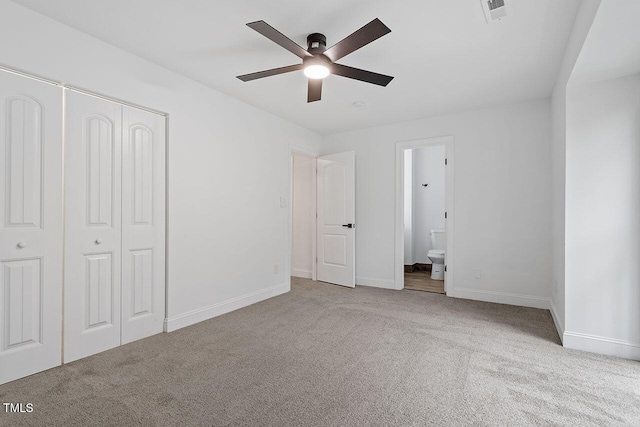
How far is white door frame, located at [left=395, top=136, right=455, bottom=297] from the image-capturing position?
14.7 ft

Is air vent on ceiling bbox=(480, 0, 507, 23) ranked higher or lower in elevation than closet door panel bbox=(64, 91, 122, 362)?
higher

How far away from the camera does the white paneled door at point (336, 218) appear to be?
508 centimetres

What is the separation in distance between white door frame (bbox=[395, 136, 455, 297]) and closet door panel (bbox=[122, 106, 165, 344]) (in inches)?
127

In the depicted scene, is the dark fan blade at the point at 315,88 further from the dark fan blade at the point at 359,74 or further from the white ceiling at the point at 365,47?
the white ceiling at the point at 365,47

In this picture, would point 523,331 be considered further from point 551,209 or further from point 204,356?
point 204,356

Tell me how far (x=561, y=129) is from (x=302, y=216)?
3.94m

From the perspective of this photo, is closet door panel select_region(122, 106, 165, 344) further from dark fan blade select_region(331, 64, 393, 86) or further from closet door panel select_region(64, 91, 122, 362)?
dark fan blade select_region(331, 64, 393, 86)

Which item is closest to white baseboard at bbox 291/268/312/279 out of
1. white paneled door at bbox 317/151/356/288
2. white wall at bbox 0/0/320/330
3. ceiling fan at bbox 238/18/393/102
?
white paneled door at bbox 317/151/356/288

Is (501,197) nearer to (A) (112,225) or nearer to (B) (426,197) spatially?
(B) (426,197)

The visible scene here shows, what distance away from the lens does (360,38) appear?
6.89 feet

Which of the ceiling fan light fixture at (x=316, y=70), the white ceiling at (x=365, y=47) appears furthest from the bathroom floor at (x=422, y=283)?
the ceiling fan light fixture at (x=316, y=70)

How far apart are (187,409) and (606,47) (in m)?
3.55

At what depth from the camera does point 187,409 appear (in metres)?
→ 1.87

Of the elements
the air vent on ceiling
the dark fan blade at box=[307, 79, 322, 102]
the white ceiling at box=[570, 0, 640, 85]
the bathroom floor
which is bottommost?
the bathroom floor
